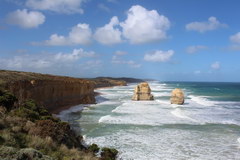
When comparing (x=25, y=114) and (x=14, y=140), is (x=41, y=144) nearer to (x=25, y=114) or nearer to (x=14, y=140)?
(x=14, y=140)

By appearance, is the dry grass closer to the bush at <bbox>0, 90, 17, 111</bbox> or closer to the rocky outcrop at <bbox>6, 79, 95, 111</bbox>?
the bush at <bbox>0, 90, 17, 111</bbox>

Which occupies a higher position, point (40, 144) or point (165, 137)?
point (40, 144)

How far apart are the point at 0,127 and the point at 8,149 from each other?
273 cm

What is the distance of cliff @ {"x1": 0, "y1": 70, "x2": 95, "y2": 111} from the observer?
81.0ft

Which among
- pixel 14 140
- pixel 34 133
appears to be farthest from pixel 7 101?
pixel 14 140

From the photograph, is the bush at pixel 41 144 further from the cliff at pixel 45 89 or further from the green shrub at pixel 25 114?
the cliff at pixel 45 89

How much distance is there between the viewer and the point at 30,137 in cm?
850

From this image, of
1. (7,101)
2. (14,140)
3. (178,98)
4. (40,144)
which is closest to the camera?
(14,140)

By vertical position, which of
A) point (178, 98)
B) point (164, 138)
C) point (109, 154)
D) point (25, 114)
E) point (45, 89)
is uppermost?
point (45, 89)

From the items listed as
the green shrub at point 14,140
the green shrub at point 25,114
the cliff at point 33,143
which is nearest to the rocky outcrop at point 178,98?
the cliff at point 33,143

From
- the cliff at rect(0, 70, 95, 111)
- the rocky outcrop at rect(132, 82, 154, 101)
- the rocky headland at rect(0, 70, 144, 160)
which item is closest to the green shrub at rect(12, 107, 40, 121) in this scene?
the rocky headland at rect(0, 70, 144, 160)

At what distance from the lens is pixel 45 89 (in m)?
30.4

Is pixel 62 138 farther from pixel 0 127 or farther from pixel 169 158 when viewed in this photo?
pixel 169 158

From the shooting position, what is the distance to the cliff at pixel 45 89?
24688 mm
